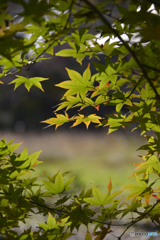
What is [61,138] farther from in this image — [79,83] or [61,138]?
[79,83]

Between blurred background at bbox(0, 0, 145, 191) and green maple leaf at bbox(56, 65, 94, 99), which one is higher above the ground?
green maple leaf at bbox(56, 65, 94, 99)

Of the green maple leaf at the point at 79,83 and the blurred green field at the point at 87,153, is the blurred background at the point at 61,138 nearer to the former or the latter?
the blurred green field at the point at 87,153

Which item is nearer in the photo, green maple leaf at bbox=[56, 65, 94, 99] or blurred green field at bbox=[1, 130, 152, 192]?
green maple leaf at bbox=[56, 65, 94, 99]

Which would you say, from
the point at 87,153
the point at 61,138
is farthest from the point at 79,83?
the point at 61,138

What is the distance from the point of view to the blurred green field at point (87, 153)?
7.95 feet

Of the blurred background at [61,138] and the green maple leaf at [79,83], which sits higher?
the green maple leaf at [79,83]

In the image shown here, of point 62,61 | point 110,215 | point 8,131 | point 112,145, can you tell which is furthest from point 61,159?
point 110,215

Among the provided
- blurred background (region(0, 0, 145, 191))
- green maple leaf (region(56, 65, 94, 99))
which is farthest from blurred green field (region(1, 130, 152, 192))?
green maple leaf (region(56, 65, 94, 99))

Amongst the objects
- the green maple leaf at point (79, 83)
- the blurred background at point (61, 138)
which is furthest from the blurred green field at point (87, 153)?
the green maple leaf at point (79, 83)

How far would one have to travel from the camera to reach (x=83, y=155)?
2721mm

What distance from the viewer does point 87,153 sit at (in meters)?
2.74

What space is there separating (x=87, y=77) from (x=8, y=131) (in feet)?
8.64

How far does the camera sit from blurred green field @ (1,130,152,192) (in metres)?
2.42

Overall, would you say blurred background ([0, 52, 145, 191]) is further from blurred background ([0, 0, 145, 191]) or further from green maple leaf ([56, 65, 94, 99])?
green maple leaf ([56, 65, 94, 99])
